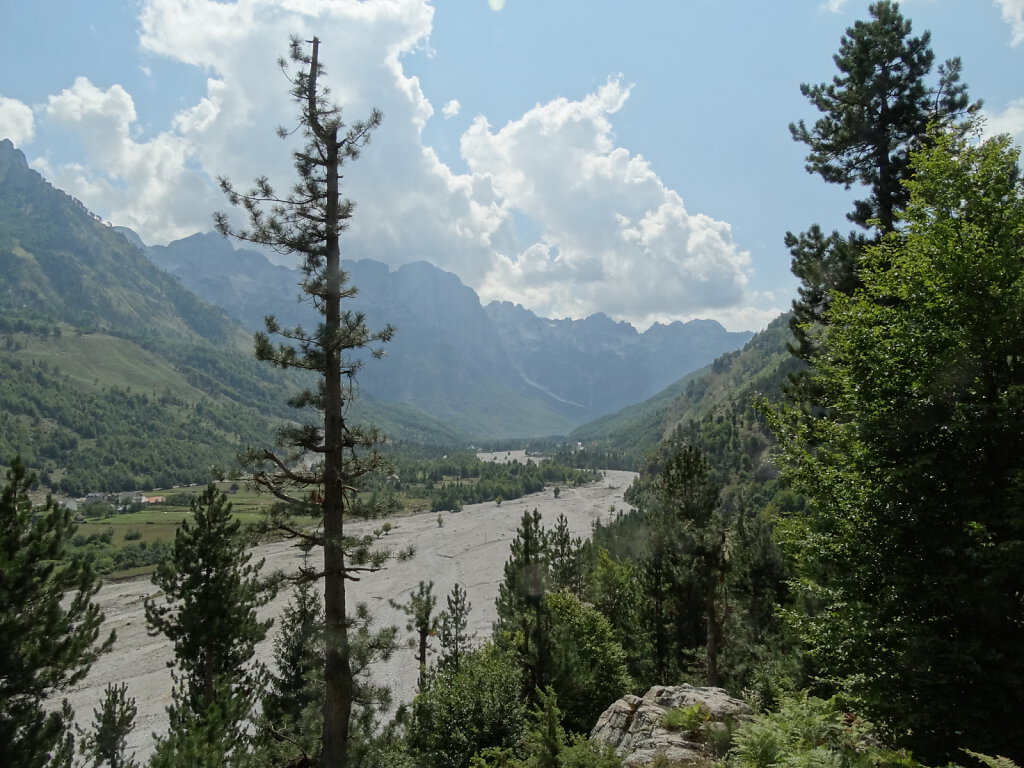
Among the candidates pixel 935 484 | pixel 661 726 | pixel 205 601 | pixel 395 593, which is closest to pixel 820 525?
pixel 935 484

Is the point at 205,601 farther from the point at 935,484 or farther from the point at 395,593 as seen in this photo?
the point at 395,593

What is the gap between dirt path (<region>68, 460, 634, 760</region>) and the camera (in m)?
48.3

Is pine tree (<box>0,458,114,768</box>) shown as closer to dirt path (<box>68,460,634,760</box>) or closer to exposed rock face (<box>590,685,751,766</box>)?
dirt path (<box>68,460,634,760</box>)

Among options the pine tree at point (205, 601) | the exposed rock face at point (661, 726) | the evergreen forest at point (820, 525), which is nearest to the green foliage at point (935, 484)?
the evergreen forest at point (820, 525)

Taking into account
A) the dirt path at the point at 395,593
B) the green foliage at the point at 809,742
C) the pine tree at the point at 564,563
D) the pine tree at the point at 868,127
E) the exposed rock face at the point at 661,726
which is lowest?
the dirt path at the point at 395,593

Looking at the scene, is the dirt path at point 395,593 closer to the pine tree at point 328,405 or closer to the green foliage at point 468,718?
the green foliage at point 468,718

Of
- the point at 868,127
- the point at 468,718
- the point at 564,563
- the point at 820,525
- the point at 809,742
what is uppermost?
the point at 868,127

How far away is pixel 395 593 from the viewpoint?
77750mm

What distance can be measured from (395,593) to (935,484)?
A: 78.1 meters

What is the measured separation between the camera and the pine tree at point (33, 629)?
438 inches

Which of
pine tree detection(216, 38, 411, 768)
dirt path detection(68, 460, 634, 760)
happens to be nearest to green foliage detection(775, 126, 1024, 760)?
pine tree detection(216, 38, 411, 768)

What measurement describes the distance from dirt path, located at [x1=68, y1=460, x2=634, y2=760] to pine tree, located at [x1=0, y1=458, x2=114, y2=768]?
10.8m

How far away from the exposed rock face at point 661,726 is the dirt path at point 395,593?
495 inches

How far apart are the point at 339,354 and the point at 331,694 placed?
6.65m
